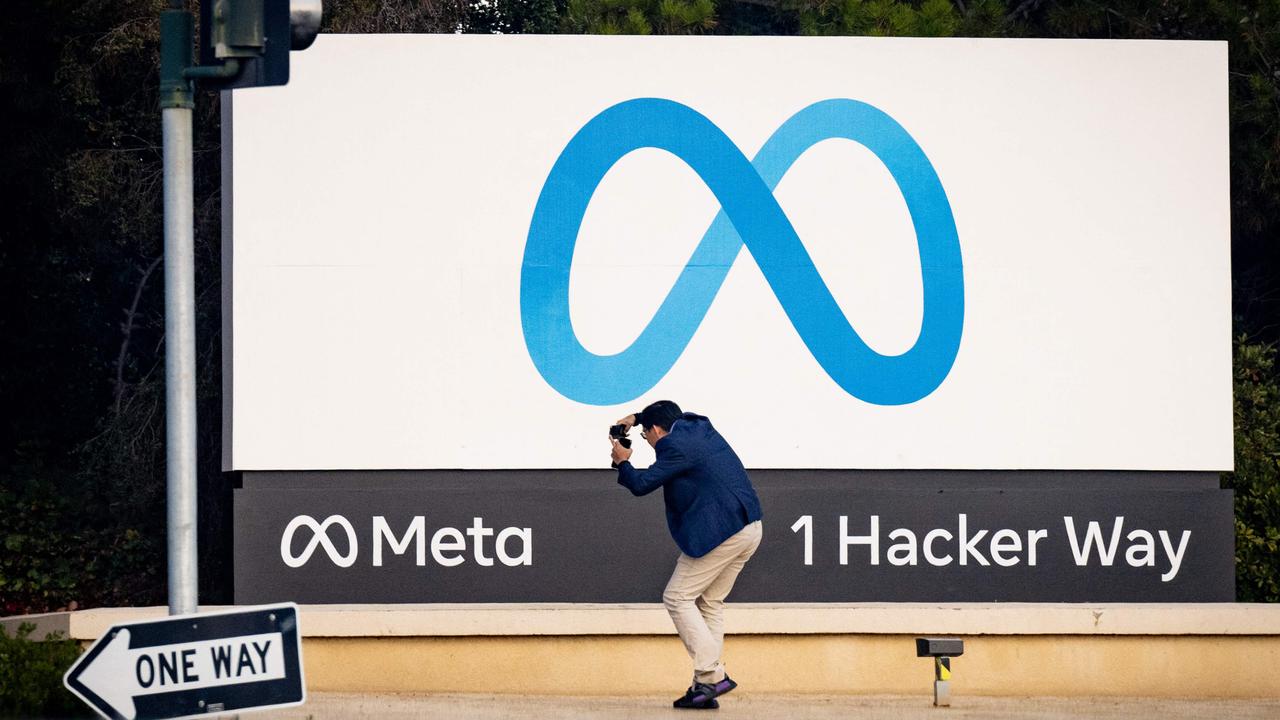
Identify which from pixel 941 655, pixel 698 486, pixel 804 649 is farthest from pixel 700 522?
pixel 941 655

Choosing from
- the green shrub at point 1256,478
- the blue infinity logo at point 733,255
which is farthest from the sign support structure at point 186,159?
the green shrub at point 1256,478

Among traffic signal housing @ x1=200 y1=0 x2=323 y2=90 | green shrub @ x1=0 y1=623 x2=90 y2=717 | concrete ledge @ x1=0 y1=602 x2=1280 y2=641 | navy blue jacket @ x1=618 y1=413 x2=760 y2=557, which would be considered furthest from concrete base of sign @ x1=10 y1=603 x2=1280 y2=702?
traffic signal housing @ x1=200 y1=0 x2=323 y2=90

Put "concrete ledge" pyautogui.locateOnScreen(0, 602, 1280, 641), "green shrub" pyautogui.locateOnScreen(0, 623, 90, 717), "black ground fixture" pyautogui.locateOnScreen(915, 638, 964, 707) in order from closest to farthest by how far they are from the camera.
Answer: "green shrub" pyautogui.locateOnScreen(0, 623, 90, 717), "black ground fixture" pyautogui.locateOnScreen(915, 638, 964, 707), "concrete ledge" pyautogui.locateOnScreen(0, 602, 1280, 641)

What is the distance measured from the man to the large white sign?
1.80m

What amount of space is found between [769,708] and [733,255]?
331 cm

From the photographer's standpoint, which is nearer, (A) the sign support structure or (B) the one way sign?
(B) the one way sign

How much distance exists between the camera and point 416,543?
11.2 metres

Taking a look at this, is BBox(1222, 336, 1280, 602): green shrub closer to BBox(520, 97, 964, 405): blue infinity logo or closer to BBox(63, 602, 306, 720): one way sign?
BBox(520, 97, 964, 405): blue infinity logo

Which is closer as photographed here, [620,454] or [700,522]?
[700,522]

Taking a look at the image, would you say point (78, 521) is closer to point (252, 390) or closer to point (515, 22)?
point (252, 390)

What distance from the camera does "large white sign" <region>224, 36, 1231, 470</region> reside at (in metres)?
11.2

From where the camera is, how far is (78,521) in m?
14.0

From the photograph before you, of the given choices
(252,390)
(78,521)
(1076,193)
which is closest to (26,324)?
(78,521)

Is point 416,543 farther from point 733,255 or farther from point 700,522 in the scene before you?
point 733,255
